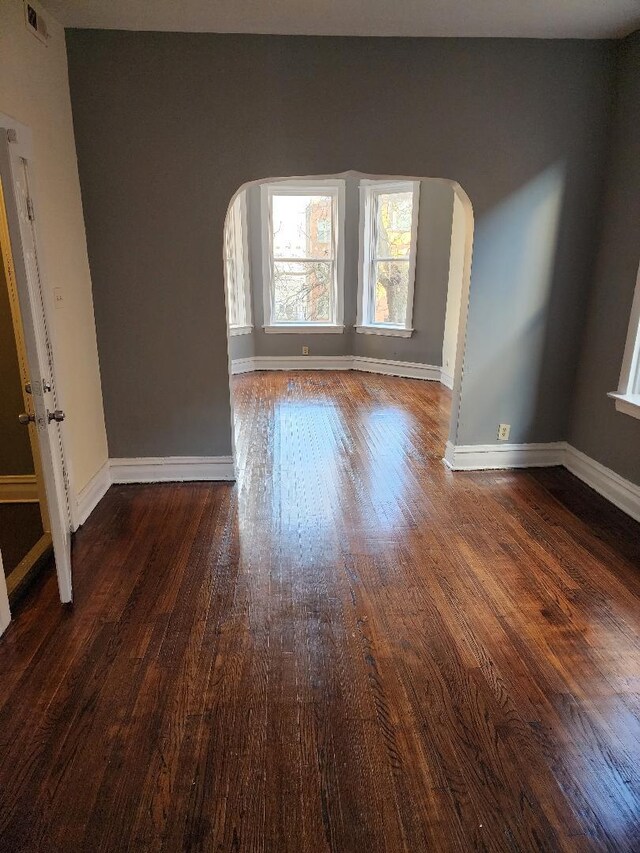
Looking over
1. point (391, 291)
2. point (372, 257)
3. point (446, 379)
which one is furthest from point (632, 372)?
point (372, 257)

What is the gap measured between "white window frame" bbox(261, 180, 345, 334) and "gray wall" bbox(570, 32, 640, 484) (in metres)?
4.38

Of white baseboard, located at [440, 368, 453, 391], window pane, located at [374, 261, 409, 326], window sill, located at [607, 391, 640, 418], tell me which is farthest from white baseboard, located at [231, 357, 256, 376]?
window sill, located at [607, 391, 640, 418]

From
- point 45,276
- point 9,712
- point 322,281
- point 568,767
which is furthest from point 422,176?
point 322,281

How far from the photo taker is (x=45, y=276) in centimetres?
272

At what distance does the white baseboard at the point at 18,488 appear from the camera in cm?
339

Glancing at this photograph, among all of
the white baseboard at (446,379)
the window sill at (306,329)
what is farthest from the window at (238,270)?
the white baseboard at (446,379)

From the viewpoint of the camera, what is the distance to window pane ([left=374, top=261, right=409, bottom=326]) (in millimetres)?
7227

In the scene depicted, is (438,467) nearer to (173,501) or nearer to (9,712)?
(173,501)

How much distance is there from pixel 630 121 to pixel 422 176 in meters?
1.30

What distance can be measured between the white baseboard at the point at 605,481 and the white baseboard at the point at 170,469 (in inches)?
101

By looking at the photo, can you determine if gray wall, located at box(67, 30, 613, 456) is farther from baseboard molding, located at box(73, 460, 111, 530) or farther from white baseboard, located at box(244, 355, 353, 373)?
white baseboard, located at box(244, 355, 353, 373)

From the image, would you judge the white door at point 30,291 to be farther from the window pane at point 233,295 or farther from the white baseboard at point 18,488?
the window pane at point 233,295

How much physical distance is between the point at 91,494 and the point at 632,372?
3.59 metres

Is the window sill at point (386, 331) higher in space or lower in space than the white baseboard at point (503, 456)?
higher
